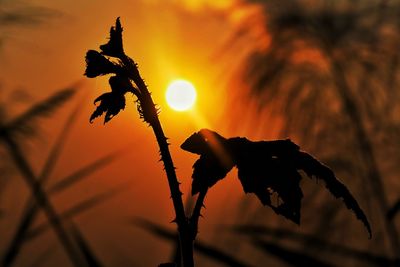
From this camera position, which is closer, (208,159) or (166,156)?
(166,156)

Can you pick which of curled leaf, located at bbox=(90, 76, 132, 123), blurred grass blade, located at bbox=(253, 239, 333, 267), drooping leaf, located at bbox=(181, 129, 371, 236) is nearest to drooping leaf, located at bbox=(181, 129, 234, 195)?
drooping leaf, located at bbox=(181, 129, 371, 236)

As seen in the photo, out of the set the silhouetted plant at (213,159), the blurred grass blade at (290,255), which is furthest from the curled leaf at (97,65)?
the blurred grass blade at (290,255)

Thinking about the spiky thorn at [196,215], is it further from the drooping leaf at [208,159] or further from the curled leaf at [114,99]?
the curled leaf at [114,99]

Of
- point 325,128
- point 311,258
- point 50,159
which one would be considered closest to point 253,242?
point 311,258

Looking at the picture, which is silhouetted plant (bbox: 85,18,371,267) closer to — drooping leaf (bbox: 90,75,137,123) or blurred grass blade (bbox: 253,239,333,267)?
drooping leaf (bbox: 90,75,137,123)

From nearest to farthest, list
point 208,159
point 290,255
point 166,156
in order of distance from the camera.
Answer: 1. point 166,156
2. point 208,159
3. point 290,255

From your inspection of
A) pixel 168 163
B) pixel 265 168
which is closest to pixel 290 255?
pixel 265 168

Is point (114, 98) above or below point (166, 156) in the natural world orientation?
above

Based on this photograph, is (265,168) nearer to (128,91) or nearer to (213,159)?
(213,159)
